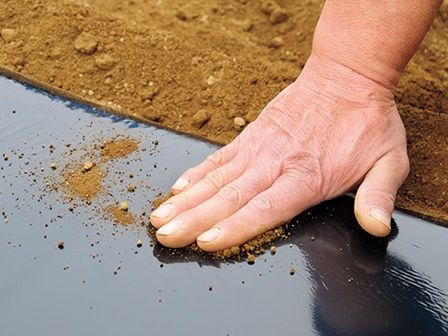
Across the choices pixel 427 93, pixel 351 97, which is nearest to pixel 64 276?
pixel 351 97

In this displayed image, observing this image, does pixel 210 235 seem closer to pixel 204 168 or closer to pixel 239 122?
pixel 204 168

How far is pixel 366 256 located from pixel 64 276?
69 cm

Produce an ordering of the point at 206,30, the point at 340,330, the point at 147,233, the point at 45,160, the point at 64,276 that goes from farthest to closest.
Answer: the point at 206,30 → the point at 45,160 → the point at 147,233 → the point at 64,276 → the point at 340,330

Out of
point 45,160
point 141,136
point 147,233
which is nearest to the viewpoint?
point 147,233

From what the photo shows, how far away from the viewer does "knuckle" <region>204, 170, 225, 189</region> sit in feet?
5.11

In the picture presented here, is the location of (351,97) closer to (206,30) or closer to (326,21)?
(326,21)

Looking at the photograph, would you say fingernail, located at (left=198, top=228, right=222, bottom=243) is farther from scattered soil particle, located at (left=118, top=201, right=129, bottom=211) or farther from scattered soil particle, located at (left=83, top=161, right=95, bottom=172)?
scattered soil particle, located at (left=83, top=161, right=95, bottom=172)

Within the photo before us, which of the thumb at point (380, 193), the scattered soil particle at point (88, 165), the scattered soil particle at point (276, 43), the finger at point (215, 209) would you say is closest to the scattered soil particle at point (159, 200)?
the finger at point (215, 209)

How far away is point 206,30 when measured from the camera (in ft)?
9.73

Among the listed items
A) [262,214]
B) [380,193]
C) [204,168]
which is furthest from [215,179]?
[380,193]

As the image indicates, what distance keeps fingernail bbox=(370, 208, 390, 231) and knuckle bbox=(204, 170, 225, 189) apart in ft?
1.26

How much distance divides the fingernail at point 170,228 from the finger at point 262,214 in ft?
0.18

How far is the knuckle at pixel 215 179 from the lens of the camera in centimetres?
156

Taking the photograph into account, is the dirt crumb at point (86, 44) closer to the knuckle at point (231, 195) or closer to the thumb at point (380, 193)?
the knuckle at point (231, 195)
